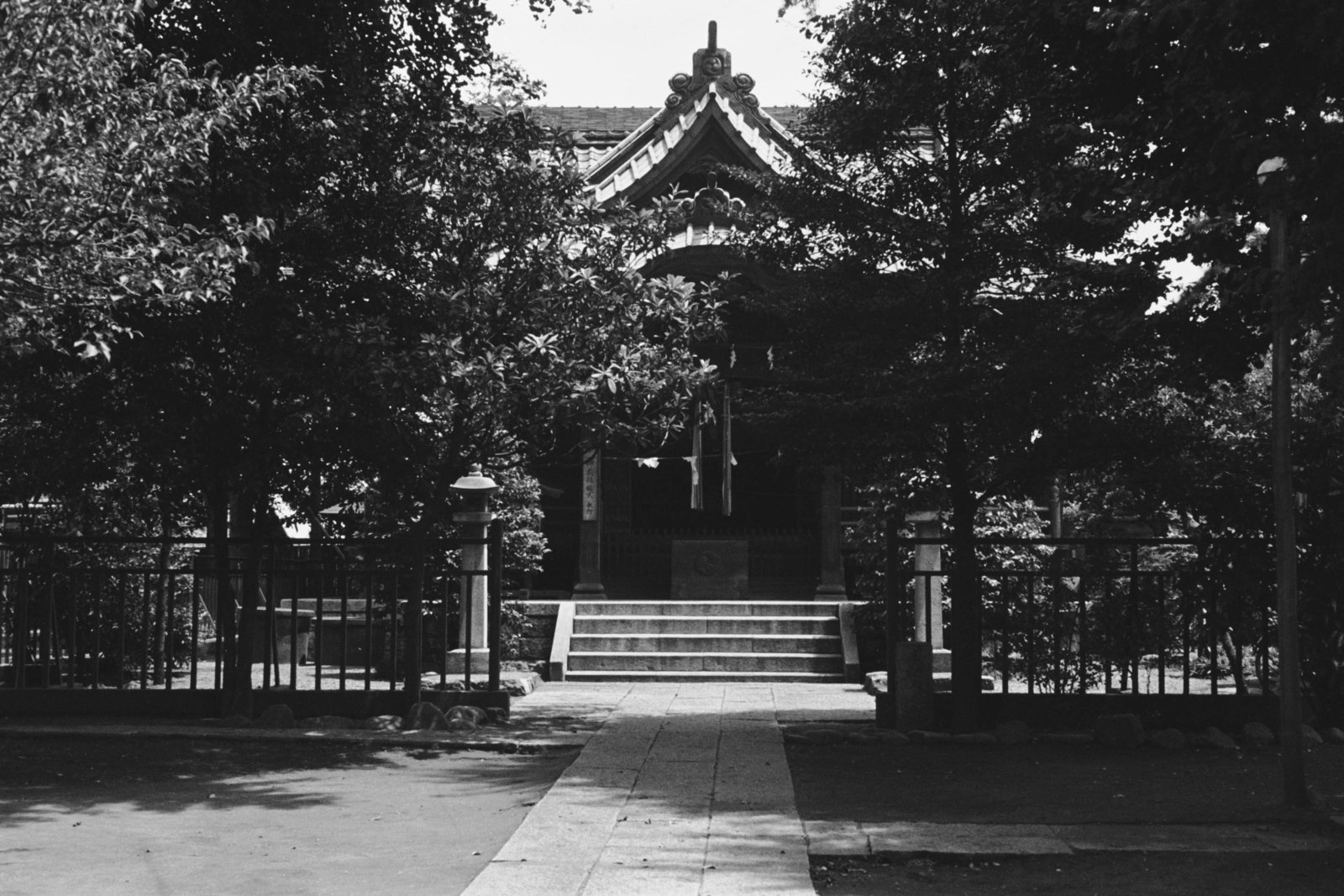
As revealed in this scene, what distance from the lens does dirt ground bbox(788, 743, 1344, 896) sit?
656cm

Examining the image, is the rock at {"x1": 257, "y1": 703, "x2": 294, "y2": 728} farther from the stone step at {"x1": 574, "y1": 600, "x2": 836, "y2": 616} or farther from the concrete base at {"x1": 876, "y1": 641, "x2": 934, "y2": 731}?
the stone step at {"x1": 574, "y1": 600, "x2": 836, "y2": 616}

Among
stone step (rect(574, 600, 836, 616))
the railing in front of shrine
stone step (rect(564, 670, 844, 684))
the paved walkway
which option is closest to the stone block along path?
the paved walkway

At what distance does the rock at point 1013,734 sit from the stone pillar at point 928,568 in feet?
15.3

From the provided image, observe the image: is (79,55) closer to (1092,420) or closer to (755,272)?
(1092,420)

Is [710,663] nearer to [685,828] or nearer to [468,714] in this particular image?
[468,714]

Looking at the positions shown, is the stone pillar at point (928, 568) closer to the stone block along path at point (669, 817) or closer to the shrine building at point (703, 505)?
the shrine building at point (703, 505)

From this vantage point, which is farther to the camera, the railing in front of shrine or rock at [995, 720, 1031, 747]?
the railing in front of shrine

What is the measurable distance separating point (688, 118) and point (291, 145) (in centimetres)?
915

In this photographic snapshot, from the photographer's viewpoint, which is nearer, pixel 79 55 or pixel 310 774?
pixel 79 55

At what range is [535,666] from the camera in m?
17.7

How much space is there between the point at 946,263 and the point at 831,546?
8806 mm

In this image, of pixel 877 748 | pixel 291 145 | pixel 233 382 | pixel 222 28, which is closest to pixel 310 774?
pixel 233 382

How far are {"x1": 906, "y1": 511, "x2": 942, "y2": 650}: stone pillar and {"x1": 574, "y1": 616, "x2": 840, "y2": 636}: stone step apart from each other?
1.74 meters

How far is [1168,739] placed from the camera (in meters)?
11.1
